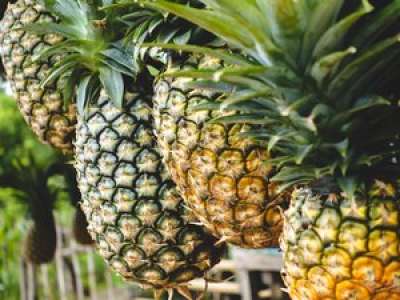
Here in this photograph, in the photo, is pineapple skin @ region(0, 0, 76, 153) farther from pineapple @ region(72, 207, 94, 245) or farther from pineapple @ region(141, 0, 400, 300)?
pineapple @ region(72, 207, 94, 245)

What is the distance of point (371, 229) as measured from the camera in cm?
85

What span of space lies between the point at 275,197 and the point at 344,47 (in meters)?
0.26

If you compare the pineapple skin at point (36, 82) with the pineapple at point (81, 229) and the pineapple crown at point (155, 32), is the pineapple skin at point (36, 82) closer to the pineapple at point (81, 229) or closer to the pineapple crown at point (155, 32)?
the pineapple crown at point (155, 32)

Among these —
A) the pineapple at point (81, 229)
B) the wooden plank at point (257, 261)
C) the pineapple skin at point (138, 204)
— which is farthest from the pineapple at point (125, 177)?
the wooden plank at point (257, 261)

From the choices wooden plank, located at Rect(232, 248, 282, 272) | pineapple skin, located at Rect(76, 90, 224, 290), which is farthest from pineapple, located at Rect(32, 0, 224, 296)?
wooden plank, located at Rect(232, 248, 282, 272)

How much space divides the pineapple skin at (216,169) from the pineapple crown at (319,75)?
0.24ft

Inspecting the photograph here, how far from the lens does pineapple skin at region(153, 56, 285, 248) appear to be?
3.25 feet

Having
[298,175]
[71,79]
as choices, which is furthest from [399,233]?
[71,79]

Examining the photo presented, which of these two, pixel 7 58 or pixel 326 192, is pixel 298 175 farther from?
pixel 7 58

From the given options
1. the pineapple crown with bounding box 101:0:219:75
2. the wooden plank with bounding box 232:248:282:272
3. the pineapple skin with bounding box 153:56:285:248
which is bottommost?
the wooden plank with bounding box 232:248:282:272

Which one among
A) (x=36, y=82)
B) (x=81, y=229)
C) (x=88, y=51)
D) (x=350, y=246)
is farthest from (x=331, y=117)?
(x=81, y=229)

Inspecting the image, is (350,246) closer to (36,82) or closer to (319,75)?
(319,75)

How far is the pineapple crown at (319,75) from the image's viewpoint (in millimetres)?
824

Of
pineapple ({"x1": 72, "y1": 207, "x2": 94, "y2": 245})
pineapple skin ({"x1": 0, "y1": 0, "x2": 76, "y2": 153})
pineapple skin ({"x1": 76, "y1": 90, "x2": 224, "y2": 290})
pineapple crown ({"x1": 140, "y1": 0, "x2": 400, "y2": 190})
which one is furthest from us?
pineapple ({"x1": 72, "y1": 207, "x2": 94, "y2": 245})
